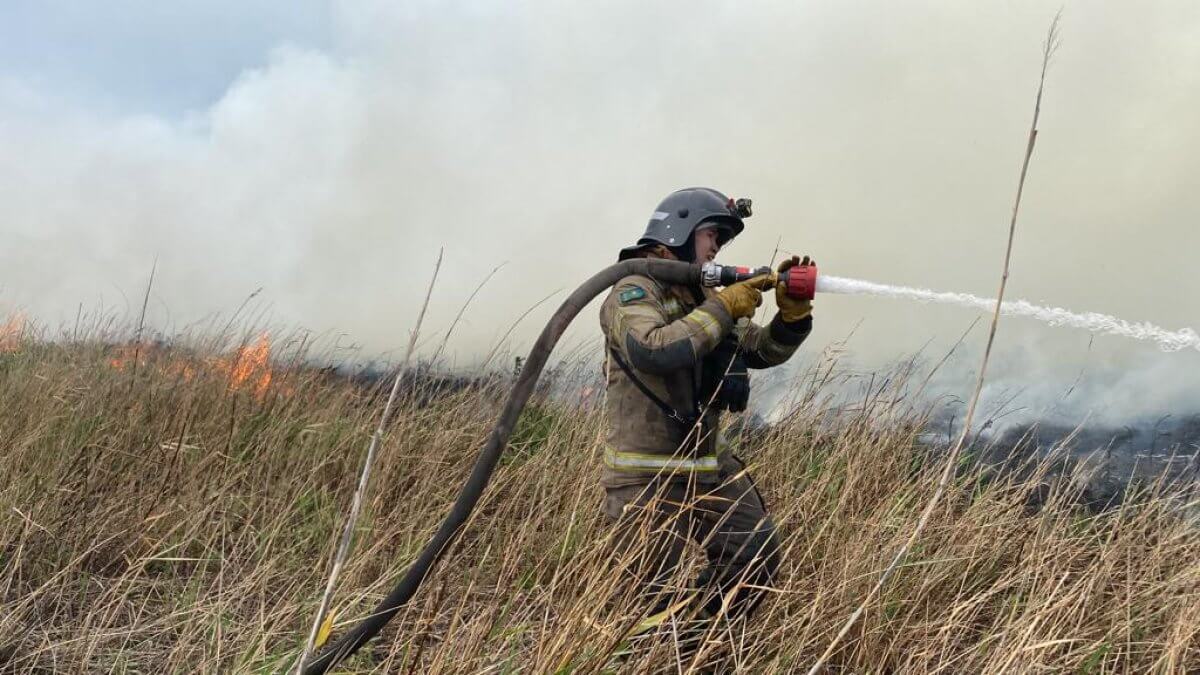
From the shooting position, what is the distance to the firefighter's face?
329 centimetres

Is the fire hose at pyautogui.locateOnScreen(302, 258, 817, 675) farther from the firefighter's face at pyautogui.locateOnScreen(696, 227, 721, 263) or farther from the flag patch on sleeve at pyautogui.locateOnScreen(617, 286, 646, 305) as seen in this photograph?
the firefighter's face at pyautogui.locateOnScreen(696, 227, 721, 263)

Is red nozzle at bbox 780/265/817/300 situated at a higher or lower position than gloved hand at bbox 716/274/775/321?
higher

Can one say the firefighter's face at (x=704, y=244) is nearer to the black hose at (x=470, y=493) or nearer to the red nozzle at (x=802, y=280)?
the red nozzle at (x=802, y=280)

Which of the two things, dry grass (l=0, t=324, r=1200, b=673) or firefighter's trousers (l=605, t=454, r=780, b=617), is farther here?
firefighter's trousers (l=605, t=454, r=780, b=617)

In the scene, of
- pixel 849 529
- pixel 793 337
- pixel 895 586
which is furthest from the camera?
pixel 849 529

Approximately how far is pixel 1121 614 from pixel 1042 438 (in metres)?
1.94

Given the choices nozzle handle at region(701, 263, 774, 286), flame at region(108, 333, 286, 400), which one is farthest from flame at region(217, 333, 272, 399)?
nozzle handle at region(701, 263, 774, 286)

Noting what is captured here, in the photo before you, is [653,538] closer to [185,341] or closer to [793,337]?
[793,337]

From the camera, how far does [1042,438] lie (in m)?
4.94

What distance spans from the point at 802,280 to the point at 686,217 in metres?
0.60

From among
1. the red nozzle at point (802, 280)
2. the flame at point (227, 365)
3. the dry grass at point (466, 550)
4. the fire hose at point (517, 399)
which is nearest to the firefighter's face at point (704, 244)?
the fire hose at point (517, 399)

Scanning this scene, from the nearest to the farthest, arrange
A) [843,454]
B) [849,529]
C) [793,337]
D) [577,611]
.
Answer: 1. [577,611]
2. [793,337]
3. [849,529]
4. [843,454]

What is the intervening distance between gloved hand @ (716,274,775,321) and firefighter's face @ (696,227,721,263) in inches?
15.0

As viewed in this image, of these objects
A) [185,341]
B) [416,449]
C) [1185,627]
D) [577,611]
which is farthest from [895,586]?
[185,341]
